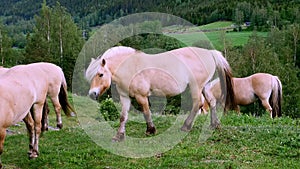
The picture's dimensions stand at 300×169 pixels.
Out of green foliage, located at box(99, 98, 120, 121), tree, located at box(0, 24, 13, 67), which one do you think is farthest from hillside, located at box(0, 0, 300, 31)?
green foliage, located at box(99, 98, 120, 121)

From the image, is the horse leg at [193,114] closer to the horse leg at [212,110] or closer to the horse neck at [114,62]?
the horse leg at [212,110]

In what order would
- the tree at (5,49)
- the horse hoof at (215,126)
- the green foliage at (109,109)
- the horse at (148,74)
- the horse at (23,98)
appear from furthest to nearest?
1. the tree at (5,49)
2. the green foliage at (109,109)
3. the horse hoof at (215,126)
4. the horse at (148,74)
5. the horse at (23,98)

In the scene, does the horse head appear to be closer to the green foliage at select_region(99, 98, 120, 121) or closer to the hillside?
the green foliage at select_region(99, 98, 120, 121)

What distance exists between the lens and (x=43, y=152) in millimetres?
7668

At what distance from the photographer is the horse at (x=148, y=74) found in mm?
7680

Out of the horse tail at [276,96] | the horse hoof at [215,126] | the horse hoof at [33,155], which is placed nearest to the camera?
the horse hoof at [33,155]

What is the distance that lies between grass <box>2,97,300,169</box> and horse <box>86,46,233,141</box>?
0.74m

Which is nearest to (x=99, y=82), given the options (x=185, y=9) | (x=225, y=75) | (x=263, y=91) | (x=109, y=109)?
(x=225, y=75)

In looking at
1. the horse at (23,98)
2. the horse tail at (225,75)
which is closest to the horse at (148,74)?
the horse tail at (225,75)

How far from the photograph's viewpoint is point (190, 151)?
7.12 meters

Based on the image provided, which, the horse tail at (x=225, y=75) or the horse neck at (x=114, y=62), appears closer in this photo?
the horse neck at (x=114, y=62)

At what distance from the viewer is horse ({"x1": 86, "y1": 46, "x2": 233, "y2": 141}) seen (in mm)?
7680

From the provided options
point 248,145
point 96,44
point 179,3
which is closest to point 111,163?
point 248,145

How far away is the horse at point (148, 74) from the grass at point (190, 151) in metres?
0.74
